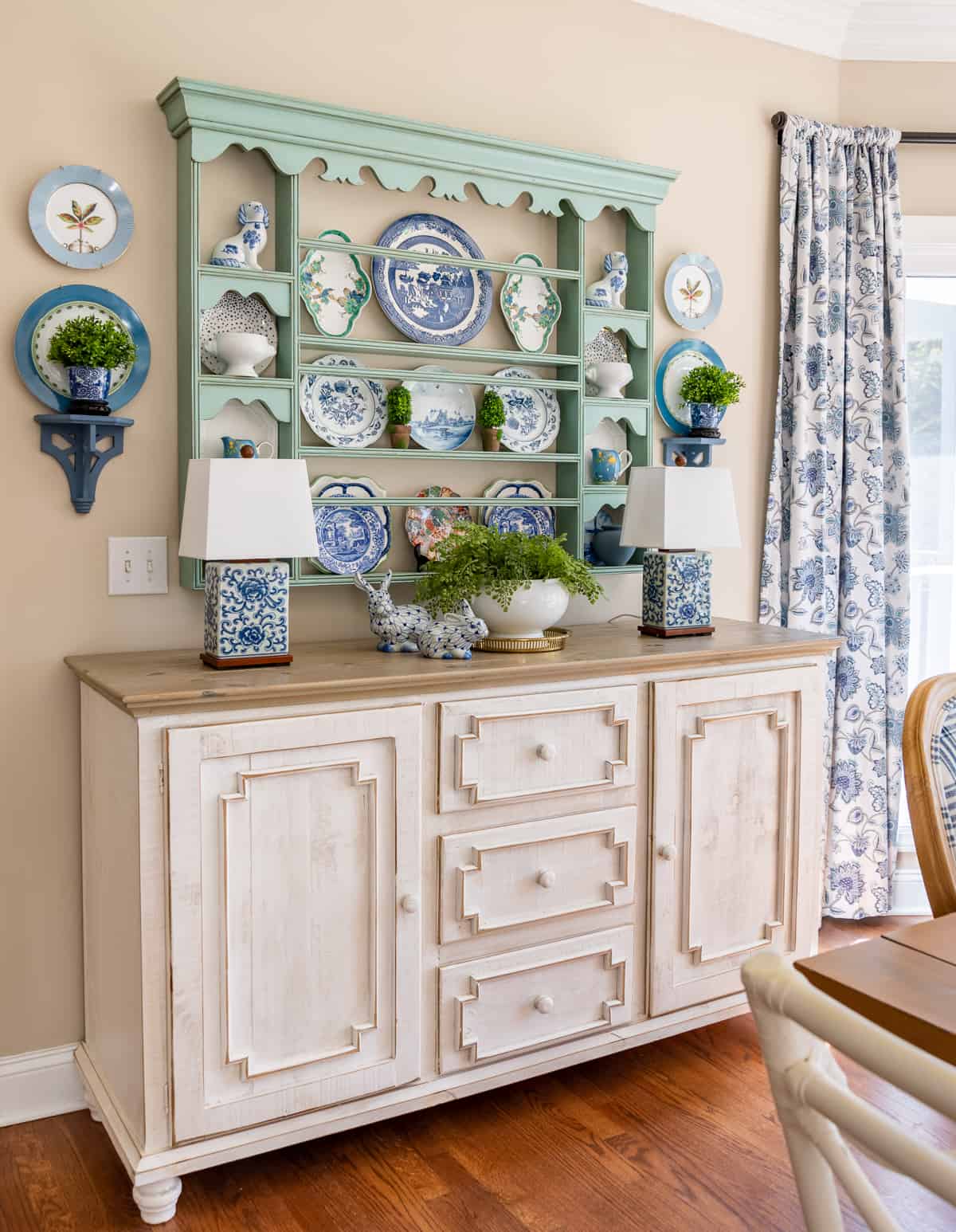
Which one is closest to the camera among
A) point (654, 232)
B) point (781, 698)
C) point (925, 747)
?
point (925, 747)

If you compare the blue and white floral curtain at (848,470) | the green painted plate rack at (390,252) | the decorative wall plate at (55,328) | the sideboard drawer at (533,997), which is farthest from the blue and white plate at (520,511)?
the sideboard drawer at (533,997)

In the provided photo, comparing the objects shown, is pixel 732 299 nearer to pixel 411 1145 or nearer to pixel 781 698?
pixel 781 698

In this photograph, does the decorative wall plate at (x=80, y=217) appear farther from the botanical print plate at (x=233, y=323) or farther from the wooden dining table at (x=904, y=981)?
the wooden dining table at (x=904, y=981)

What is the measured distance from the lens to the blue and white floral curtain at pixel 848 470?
10.4ft

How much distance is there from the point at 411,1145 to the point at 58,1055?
0.77 metres

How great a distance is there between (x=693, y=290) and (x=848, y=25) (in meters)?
0.96

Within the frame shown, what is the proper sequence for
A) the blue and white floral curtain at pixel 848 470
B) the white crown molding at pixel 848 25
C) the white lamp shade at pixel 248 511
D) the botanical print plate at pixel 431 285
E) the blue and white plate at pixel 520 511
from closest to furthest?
the white lamp shade at pixel 248 511 < the botanical print plate at pixel 431 285 < the blue and white plate at pixel 520 511 < the white crown molding at pixel 848 25 < the blue and white floral curtain at pixel 848 470

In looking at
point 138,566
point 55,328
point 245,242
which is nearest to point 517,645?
point 138,566

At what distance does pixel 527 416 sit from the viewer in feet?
9.16

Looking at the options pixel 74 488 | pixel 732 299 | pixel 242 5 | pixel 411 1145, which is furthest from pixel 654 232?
pixel 411 1145

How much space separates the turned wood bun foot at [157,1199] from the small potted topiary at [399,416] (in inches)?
61.8

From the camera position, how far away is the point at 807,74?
3.21m

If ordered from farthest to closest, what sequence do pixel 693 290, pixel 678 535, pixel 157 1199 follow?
pixel 693 290
pixel 678 535
pixel 157 1199

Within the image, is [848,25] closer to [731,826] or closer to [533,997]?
[731,826]
